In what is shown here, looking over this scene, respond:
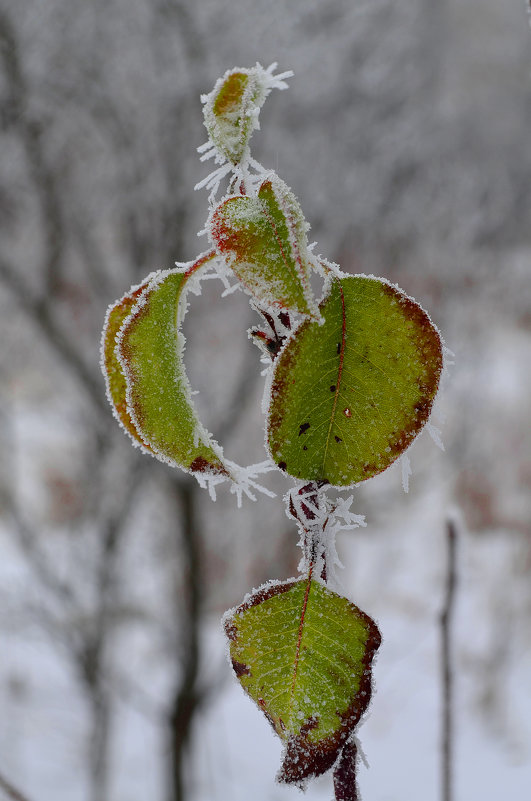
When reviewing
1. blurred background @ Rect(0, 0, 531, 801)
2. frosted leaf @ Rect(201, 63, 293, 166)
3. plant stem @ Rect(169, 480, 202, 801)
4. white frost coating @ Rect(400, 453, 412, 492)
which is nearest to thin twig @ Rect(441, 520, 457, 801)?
white frost coating @ Rect(400, 453, 412, 492)

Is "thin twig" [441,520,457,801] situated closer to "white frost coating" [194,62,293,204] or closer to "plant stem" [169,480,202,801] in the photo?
"white frost coating" [194,62,293,204]

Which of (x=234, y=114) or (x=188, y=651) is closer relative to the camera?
(x=234, y=114)

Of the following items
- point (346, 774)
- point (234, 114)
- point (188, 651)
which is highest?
point (188, 651)

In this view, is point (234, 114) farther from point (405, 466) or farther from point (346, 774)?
point (346, 774)

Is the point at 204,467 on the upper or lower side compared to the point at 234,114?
lower

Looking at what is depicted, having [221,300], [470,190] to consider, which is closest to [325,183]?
[221,300]

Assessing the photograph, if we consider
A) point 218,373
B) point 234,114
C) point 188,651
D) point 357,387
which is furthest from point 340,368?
point 188,651

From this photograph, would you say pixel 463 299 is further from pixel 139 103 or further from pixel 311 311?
pixel 311 311
